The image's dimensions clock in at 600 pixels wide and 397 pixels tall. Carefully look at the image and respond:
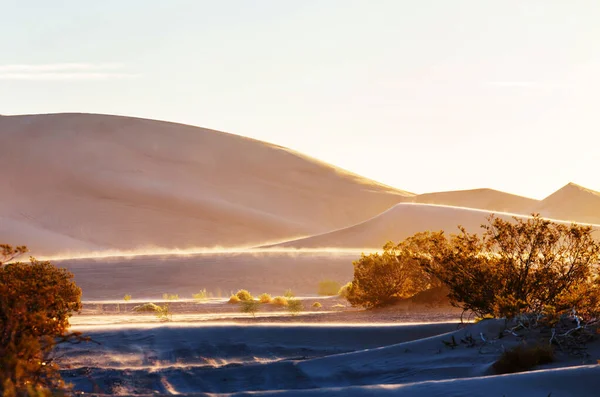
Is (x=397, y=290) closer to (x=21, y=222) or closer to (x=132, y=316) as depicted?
(x=132, y=316)

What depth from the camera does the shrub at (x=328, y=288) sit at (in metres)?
35.4

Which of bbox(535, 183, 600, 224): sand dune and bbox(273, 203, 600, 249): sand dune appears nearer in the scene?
bbox(273, 203, 600, 249): sand dune

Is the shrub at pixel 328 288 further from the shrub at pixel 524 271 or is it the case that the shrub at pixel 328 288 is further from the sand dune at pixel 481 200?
the sand dune at pixel 481 200

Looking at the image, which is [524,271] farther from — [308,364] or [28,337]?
[28,337]

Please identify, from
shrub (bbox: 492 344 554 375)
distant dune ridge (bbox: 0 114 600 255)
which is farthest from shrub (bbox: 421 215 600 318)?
distant dune ridge (bbox: 0 114 600 255)

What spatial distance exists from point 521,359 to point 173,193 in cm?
8344

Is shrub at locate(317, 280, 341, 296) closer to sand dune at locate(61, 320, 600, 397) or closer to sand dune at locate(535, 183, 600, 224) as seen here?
sand dune at locate(61, 320, 600, 397)

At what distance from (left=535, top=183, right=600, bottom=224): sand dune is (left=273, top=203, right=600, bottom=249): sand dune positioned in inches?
1359

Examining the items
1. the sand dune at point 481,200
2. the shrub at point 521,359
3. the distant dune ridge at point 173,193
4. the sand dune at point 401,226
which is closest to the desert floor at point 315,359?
the shrub at point 521,359

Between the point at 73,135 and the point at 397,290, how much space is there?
3277 inches

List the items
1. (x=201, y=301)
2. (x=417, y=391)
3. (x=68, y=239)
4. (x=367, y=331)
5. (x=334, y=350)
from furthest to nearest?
(x=68, y=239) → (x=201, y=301) → (x=367, y=331) → (x=334, y=350) → (x=417, y=391)

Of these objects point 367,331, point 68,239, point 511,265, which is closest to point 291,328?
point 367,331

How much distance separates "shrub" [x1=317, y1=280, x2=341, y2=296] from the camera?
3538cm

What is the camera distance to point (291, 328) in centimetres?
1633
